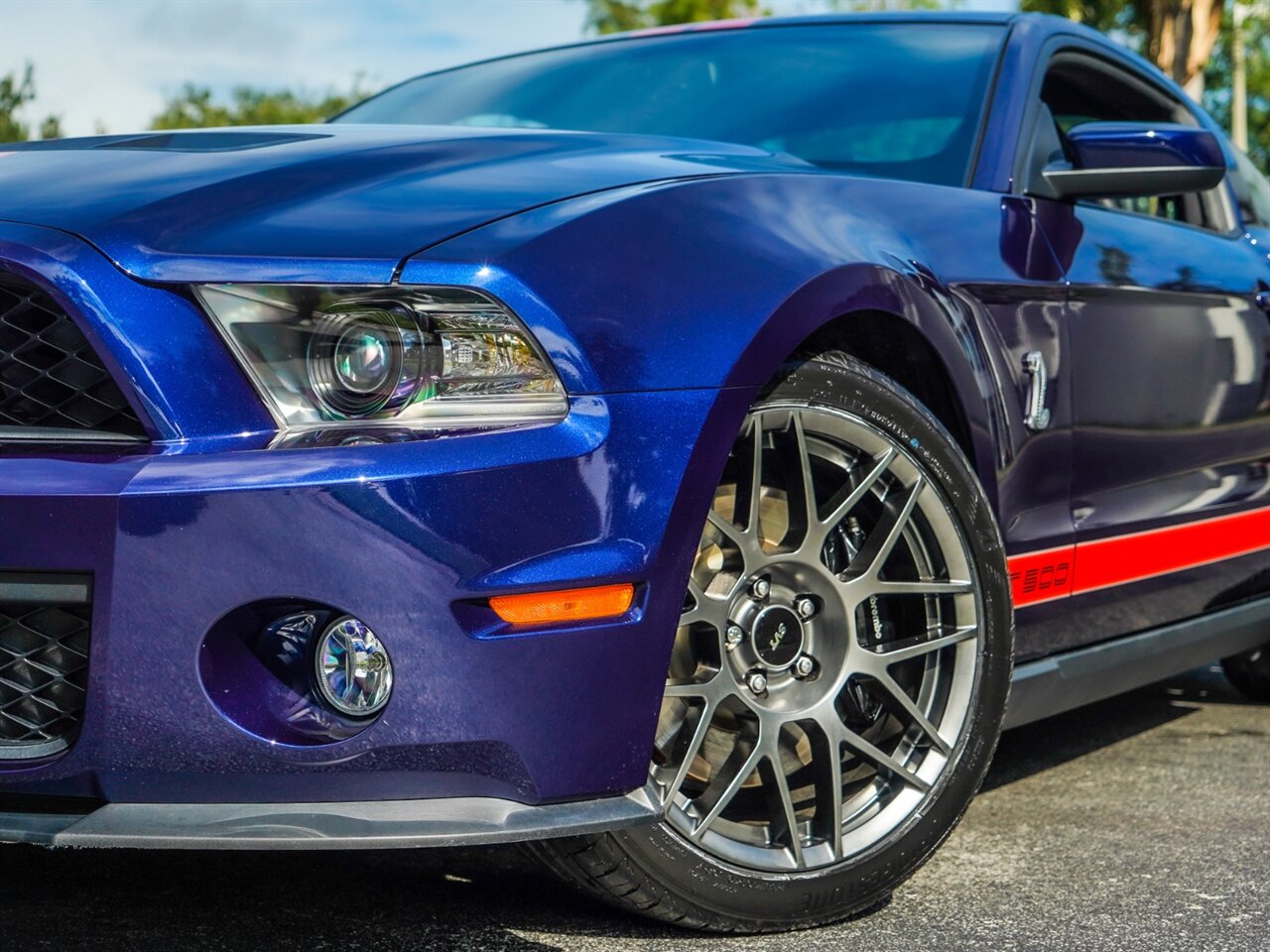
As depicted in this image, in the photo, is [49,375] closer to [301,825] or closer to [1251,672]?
[301,825]

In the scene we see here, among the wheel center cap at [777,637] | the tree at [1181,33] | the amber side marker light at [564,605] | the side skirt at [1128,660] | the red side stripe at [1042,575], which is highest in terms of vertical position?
the tree at [1181,33]

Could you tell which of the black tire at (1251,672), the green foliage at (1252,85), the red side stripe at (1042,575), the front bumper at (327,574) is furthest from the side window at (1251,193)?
the green foliage at (1252,85)

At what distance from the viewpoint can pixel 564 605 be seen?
6.83 ft

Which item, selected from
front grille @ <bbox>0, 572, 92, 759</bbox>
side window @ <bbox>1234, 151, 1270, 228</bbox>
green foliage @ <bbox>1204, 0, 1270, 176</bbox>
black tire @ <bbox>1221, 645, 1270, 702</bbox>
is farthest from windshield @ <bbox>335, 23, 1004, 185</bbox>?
green foliage @ <bbox>1204, 0, 1270, 176</bbox>

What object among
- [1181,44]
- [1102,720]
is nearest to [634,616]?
[1102,720]

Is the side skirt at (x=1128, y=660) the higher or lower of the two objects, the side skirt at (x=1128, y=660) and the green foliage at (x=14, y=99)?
the lower

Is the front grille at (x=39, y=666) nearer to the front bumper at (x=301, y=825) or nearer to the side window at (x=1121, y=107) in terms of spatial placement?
the front bumper at (x=301, y=825)

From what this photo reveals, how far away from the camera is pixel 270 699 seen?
6.79 feet

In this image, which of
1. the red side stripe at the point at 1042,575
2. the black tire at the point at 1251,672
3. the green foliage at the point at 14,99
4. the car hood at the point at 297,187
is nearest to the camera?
the car hood at the point at 297,187

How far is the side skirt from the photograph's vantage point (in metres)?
3.06

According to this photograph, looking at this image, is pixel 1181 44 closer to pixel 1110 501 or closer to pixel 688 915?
pixel 1110 501

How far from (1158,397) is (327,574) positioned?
199 cm

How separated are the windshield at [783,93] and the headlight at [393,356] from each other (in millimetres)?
1362

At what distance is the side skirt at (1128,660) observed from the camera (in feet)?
10.0
